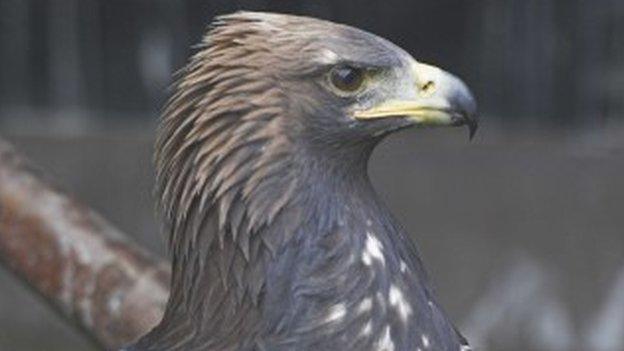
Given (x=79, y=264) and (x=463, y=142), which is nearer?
(x=79, y=264)

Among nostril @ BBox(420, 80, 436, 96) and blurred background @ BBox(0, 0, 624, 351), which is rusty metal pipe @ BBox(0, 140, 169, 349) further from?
blurred background @ BBox(0, 0, 624, 351)

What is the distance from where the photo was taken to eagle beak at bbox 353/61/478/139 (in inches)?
170

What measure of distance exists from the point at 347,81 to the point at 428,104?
0.16 metres

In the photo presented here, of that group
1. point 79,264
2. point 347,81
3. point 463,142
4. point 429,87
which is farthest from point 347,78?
point 463,142

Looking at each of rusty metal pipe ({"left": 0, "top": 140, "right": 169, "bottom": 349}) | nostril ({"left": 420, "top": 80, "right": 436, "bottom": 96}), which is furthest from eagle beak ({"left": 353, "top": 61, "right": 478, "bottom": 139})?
rusty metal pipe ({"left": 0, "top": 140, "right": 169, "bottom": 349})

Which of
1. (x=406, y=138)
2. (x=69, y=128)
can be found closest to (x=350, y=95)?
(x=406, y=138)

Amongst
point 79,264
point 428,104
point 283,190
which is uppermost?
point 428,104

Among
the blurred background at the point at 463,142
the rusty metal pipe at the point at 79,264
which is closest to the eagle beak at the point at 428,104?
the rusty metal pipe at the point at 79,264

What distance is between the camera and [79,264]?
4.79 meters

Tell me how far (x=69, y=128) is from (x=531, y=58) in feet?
6.19

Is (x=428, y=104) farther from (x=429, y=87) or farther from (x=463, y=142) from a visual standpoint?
Answer: (x=463, y=142)

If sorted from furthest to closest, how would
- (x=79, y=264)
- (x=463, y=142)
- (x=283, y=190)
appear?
(x=463, y=142)
(x=79, y=264)
(x=283, y=190)

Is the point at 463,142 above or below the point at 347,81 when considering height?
below

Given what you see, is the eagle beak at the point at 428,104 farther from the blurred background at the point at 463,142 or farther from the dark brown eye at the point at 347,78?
the blurred background at the point at 463,142
